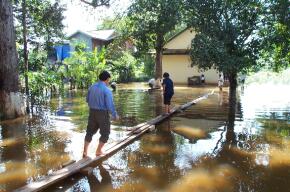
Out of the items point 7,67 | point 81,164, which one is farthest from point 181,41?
point 81,164

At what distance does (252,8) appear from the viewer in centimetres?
1967

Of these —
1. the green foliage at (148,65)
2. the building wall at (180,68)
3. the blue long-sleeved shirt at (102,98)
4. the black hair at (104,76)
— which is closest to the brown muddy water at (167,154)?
the blue long-sleeved shirt at (102,98)

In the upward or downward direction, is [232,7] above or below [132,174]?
above

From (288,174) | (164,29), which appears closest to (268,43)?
(164,29)

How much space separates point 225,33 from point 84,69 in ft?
38.8

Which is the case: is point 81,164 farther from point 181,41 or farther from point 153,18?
point 181,41

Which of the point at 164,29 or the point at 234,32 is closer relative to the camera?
the point at 234,32

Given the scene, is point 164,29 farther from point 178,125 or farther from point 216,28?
point 178,125

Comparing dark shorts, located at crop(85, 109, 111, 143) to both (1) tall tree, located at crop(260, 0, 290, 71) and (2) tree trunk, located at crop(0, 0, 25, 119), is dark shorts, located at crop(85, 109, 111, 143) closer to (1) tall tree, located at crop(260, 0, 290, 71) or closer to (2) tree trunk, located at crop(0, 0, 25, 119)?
(2) tree trunk, located at crop(0, 0, 25, 119)

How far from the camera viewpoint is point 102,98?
24.3 feet

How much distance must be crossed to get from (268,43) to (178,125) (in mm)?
10671

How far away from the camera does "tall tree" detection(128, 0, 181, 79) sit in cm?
1842

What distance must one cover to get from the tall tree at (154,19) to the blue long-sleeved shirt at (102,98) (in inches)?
432

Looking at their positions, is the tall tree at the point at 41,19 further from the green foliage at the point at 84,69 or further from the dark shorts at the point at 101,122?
the dark shorts at the point at 101,122
